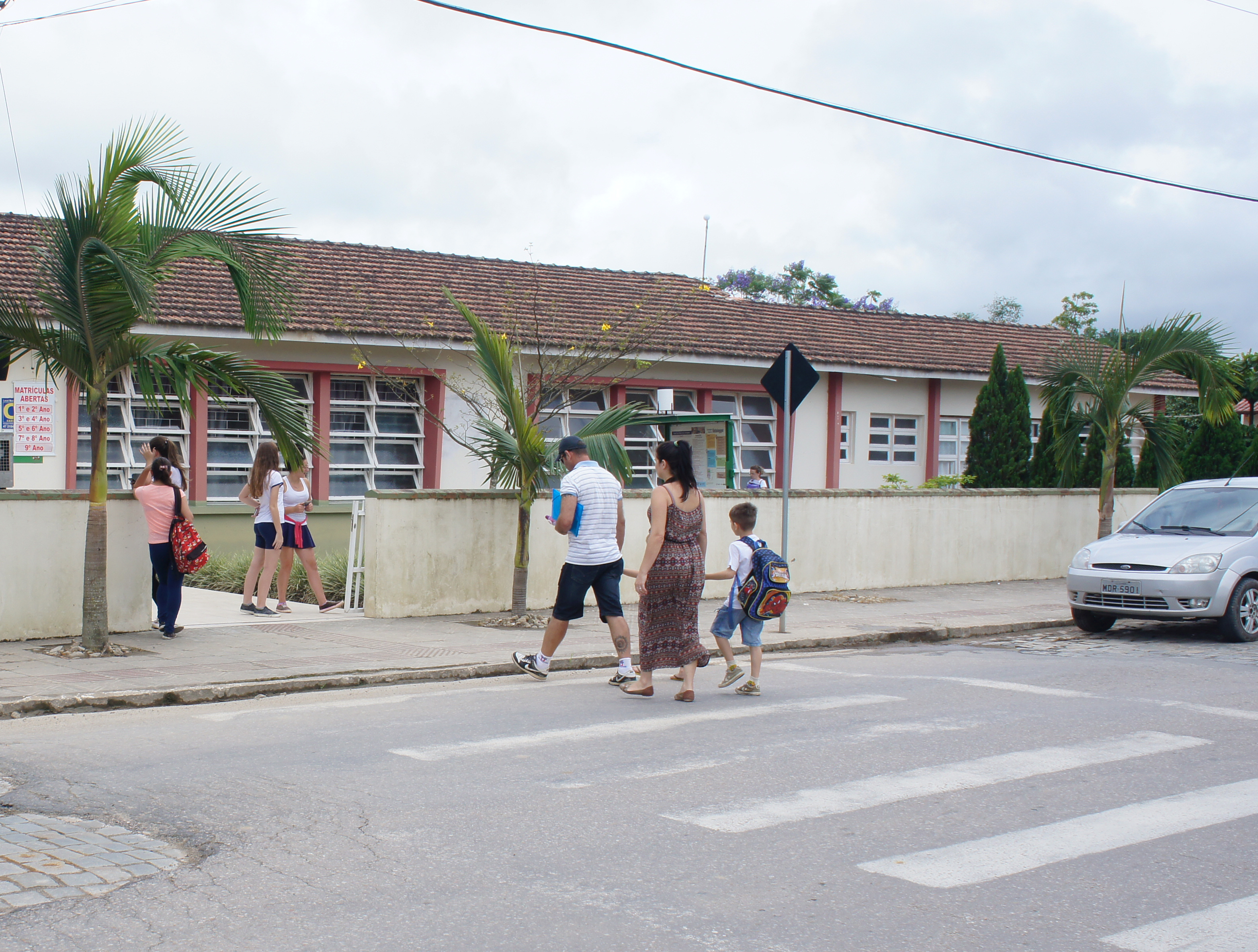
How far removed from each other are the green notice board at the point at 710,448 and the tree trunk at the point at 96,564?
6932mm

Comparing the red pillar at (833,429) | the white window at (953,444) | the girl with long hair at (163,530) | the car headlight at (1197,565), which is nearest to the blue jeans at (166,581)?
the girl with long hair at (163,530)

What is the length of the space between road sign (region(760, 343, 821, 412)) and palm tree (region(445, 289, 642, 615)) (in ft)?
4.71

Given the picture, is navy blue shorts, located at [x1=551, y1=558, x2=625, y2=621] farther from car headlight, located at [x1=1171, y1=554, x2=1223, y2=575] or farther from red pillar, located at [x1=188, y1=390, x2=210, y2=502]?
red pillar, located at [x1=188, y1=390, x2=210, y2=502]

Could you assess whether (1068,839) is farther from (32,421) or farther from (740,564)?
(32,421)

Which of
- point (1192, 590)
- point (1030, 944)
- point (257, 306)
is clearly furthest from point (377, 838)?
point (1192, 590)

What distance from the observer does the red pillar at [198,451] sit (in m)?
17.7

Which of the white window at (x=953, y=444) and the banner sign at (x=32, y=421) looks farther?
the white window at (x=953, y=444)

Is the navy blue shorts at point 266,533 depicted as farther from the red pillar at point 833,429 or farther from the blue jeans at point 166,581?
the red pillar at point 833,429

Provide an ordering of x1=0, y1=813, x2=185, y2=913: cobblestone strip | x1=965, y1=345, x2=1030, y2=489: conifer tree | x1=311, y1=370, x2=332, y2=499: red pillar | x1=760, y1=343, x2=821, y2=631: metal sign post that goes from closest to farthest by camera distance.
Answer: x1=0, y1=813, x2=185, y2=913: cobblestone strip → x1=760, y1=343, x2=821, y2=631: metal sign post → x1=311, y1=370, x2=332, y2=499: red pillar → x1=965, y1=345, x2=1030, y2=489: conifer tree

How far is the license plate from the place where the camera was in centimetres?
1275

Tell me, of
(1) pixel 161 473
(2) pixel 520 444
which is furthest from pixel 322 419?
(1) pixel 161 473

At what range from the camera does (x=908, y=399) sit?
25141mm

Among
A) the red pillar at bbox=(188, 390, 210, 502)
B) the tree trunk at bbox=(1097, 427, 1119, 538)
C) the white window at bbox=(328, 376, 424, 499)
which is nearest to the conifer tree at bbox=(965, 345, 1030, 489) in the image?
the tree trunk at bbox=(1097, 427, 1119, 538)

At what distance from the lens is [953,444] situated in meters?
26.0
